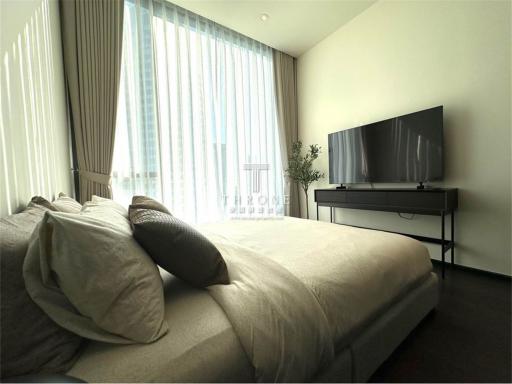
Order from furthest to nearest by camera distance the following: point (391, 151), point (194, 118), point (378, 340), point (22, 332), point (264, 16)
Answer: point (194, 118) < point (264, 16) < point (391, 151) < point (378, 340) < point (22, 332)

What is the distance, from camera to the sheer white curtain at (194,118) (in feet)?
8.65

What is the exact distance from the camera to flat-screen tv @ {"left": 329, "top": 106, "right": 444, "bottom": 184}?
2256mm

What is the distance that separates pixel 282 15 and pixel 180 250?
3.36 meters

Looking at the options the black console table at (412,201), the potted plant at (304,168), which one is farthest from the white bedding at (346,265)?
the potted plant at (304,168)

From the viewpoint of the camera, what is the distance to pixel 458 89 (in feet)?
7.34

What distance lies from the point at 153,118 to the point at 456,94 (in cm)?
336

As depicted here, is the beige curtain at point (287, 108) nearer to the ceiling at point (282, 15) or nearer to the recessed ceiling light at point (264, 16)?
the ceiling at point (282, 15)

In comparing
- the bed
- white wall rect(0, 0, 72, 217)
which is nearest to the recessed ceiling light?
white wall rect(0, 0, 72, 217)

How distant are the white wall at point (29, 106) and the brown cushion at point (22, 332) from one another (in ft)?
1.71

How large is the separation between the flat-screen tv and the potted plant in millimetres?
327

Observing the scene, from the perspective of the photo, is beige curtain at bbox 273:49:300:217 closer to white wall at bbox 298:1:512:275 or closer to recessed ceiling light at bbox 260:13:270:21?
recessed ceiling light at bbox 260:13:270:21

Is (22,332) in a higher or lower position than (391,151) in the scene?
lower

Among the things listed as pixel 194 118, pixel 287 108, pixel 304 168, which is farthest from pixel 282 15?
pixel 304 168

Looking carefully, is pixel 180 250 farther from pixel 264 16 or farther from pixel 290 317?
pixel 264 16
